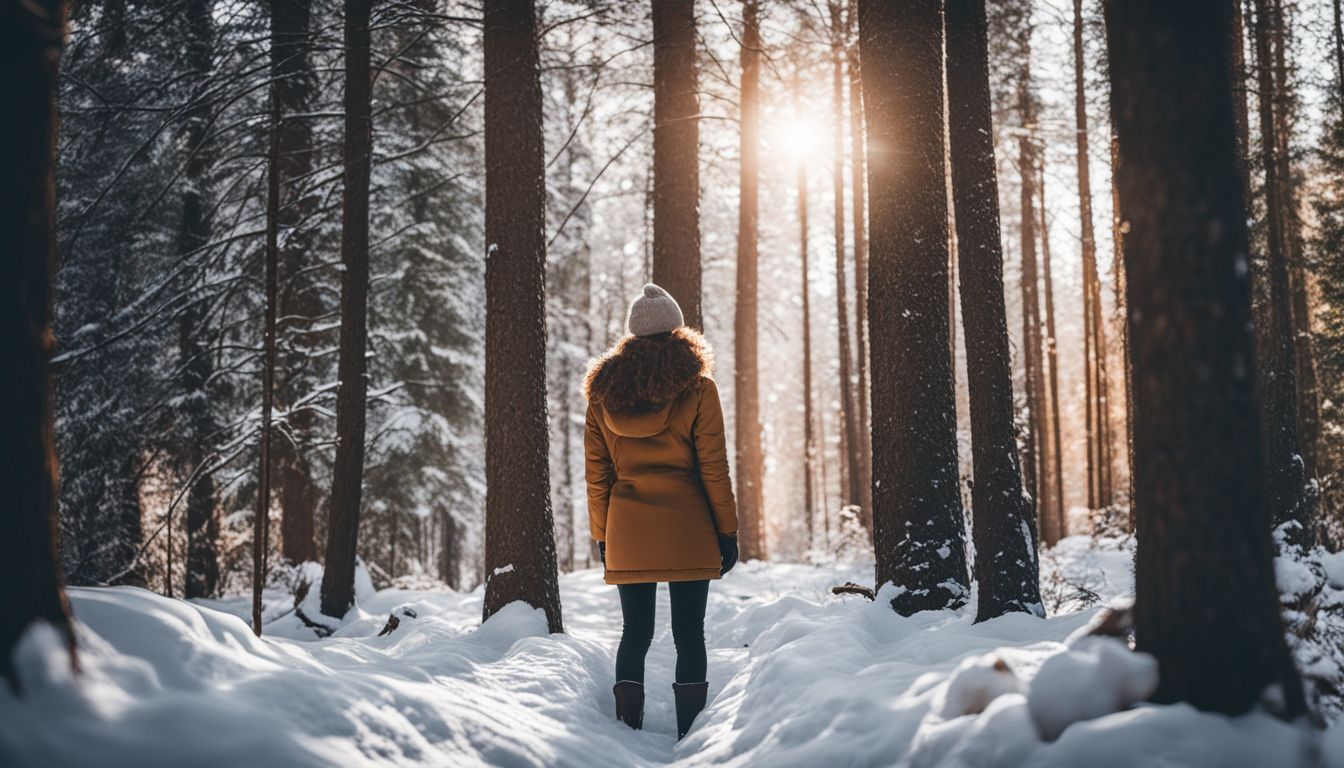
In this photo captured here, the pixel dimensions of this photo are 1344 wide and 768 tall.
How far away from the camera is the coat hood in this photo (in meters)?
4.23

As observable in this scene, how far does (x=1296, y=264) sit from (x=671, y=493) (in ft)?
53.2

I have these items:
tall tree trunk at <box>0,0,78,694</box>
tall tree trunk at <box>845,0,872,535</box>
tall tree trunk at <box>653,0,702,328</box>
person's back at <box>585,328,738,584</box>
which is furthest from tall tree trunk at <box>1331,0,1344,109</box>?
tall tree trunk at <box>0,0,78,694</box>

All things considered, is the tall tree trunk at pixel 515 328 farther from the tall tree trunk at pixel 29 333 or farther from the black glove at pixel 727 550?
the tall tree trunk at pixel 29 333

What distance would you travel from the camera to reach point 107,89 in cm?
975

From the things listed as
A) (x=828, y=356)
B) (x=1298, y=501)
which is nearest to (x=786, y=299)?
(x=828, y=356)

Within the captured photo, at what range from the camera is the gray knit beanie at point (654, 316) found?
4465 millimetres

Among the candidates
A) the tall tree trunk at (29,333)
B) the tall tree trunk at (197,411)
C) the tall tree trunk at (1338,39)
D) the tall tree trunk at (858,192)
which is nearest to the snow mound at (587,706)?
the tall tree trunk at (29,333)

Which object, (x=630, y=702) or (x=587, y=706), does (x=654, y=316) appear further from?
(x=587, y=706)

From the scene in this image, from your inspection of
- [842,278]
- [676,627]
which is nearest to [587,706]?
[676,627]

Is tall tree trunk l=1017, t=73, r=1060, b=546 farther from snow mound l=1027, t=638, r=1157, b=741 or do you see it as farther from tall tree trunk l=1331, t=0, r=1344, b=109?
snow mound l=1027, t=638, r=1157, b=741

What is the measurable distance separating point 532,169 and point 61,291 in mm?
9399

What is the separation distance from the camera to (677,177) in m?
9.44

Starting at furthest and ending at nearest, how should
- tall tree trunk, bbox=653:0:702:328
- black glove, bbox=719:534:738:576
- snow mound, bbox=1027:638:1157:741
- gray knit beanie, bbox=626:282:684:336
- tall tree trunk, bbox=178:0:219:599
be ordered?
tall tree trunk, bbox=178:0:219:599
tall tree trunk, bbox=653:0:702:328
gray knit beanie, bbox=626:282:684:336
black glove, bbox=719:534:738:576
snow mound, bbox=1027:638:1157:741

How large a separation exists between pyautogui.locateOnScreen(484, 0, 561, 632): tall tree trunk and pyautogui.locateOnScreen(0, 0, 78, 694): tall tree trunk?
400cm
